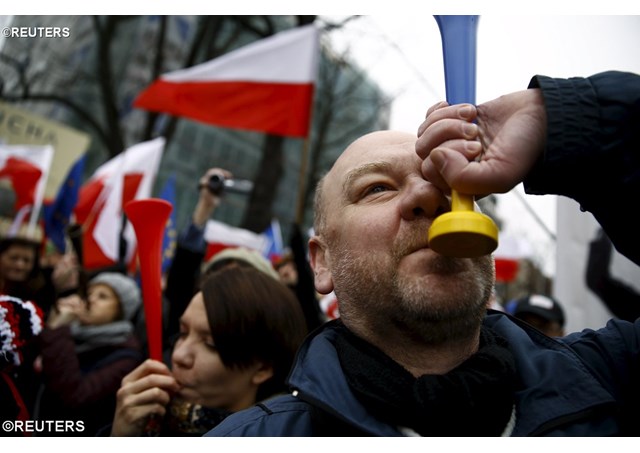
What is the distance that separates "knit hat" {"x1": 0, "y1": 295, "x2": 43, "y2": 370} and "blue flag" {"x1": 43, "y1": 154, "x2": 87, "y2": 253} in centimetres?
365

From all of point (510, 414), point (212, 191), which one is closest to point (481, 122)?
point (510, 414)

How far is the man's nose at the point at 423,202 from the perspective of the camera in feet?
3.99

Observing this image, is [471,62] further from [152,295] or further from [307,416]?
[152,295]

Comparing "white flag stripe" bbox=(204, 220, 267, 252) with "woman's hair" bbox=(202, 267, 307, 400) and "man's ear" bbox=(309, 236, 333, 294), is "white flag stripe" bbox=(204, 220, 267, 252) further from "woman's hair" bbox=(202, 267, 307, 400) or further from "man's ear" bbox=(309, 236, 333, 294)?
"man's ear" bbox=(309, 236, 333, 294)

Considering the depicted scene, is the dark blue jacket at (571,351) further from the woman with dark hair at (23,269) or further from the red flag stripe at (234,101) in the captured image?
the red flag stripe at (234,101)

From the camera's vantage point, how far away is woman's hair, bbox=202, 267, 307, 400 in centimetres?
198

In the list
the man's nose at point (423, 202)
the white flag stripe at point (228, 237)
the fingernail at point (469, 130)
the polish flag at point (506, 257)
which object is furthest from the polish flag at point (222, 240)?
the fingernail at point (469, 130)

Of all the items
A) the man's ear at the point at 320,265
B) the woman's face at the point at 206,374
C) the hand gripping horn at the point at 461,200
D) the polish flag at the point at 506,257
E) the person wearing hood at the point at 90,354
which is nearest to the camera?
the hand gripping horn at the point at 461,200

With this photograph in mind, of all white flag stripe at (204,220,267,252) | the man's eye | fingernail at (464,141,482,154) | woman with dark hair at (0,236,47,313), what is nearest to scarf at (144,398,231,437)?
the man's eye

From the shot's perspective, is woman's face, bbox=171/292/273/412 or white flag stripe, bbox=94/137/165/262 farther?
white flag stripe, bbox=94/137/165/262

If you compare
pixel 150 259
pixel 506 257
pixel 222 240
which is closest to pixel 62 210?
pixel 222 240

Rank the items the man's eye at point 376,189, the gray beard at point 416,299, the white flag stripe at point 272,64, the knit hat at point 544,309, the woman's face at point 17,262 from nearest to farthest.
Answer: the gray beard at point 416,299 < the man's eye at point 376,189 < the woman's face at point 17,262 < the knit hat at point 544,309 < the white flag stripe at point 272,64

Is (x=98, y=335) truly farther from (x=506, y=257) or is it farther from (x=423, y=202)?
Answer: (x=506, y=257)

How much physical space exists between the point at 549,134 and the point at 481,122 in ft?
0.43
